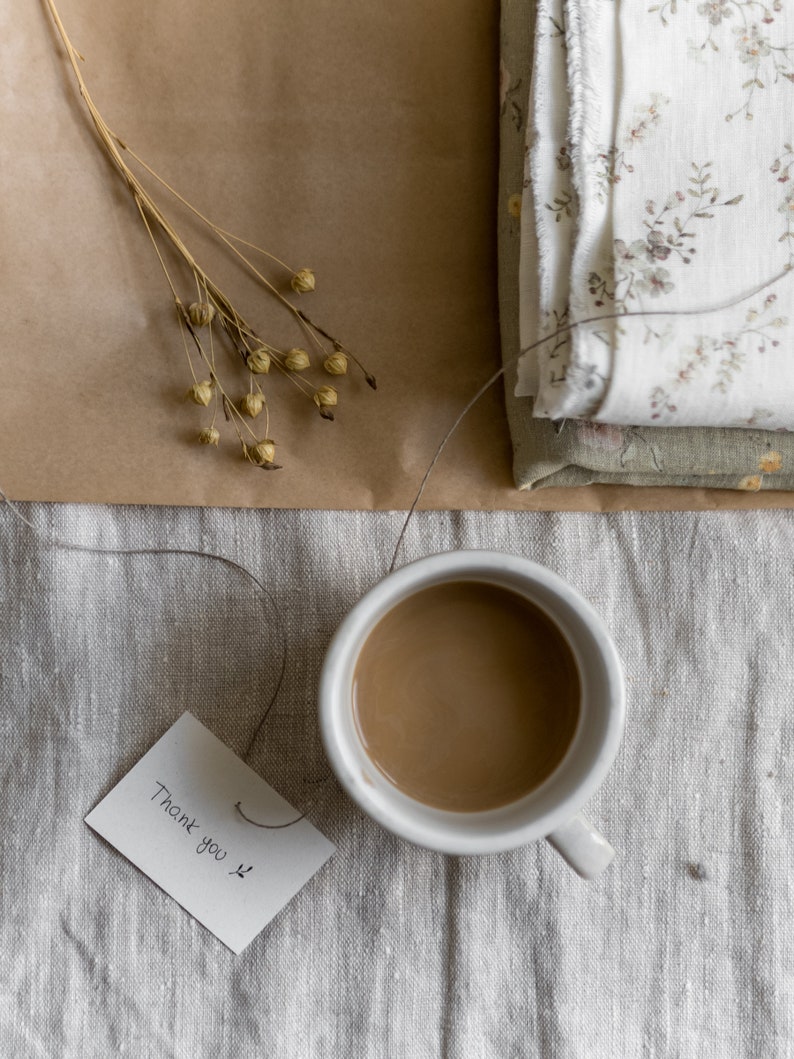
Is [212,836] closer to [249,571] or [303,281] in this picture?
[249,571]

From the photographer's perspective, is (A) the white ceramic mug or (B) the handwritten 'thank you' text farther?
(B) the handwritten 'thank you' text

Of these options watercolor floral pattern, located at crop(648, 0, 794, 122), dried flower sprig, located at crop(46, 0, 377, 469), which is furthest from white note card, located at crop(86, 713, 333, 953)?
watercolor floral pattern, located at crop(648, 0, 794, 122)

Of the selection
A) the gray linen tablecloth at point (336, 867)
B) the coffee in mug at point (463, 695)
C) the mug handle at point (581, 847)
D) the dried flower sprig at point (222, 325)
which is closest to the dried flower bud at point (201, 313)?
the dried flower sprig at point (222, 325)

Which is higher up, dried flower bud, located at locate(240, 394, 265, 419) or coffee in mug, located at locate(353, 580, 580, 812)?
dried flower bud, located at locate(240, 394, 265, 419)

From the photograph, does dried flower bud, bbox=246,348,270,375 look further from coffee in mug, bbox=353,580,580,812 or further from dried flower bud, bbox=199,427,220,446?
coffee in mug, bbox=353,580,580,812

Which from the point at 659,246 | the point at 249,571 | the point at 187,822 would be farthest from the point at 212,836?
the point at 659,246

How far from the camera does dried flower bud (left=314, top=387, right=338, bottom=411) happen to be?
57 centimetres

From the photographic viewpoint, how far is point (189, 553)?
0.59 meters

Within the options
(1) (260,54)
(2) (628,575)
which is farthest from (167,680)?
(1) (260,54)

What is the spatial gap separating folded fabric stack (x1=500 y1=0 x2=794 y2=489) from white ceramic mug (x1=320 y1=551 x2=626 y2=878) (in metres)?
0.11

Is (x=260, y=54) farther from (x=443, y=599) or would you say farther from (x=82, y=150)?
(x=443, y=599)

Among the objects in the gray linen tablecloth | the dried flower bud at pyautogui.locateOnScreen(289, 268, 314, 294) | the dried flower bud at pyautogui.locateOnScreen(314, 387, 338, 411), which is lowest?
the gray linen tablecloth

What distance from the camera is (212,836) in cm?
58

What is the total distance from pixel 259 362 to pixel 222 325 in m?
0.04
